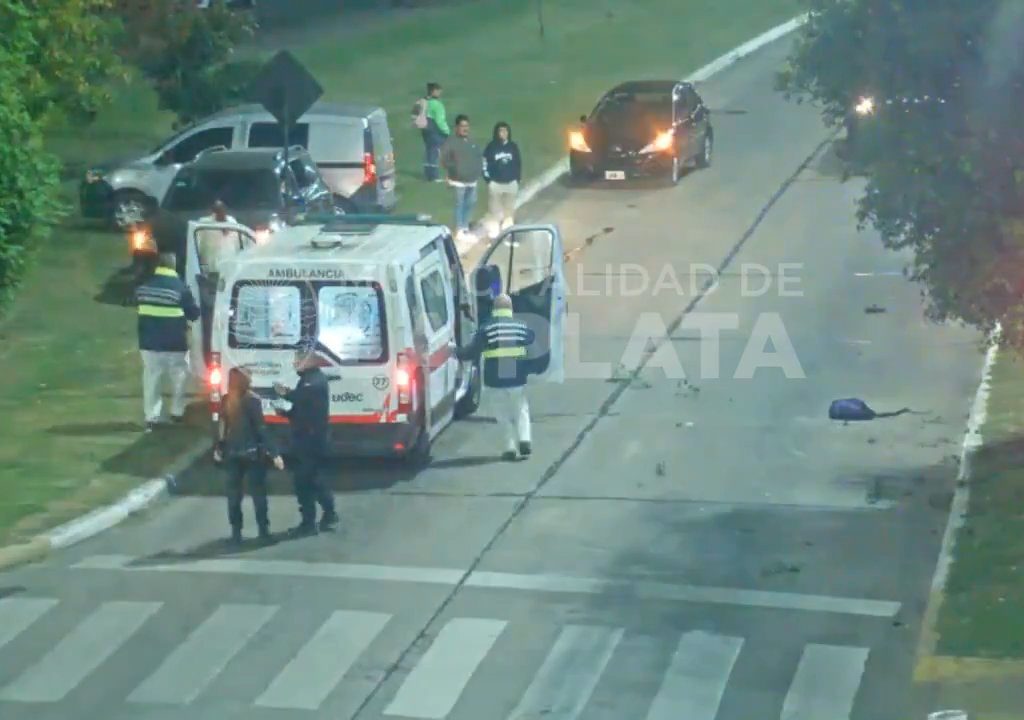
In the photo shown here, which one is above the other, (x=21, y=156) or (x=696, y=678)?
(x=21, y=156)

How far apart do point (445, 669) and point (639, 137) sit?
21.8 meters

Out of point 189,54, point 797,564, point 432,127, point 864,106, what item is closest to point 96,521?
point 797,564

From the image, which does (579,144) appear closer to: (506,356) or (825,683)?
(506,356)

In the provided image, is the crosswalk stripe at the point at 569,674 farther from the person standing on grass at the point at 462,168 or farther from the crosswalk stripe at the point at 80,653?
the person standing on grass at the point at 462,168

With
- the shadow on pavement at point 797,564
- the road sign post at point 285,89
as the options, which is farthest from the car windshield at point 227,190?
the shadow on pavement at point 797,564

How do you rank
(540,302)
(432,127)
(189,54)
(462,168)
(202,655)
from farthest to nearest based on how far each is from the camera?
(189,54) < (432,127) < (462,168) < (540,302) < (202,655)

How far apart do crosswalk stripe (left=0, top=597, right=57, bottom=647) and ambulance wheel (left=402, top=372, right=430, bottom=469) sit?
4.15m

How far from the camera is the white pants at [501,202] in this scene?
91.0 feet

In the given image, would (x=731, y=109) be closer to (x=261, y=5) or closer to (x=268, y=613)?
(x=261, y=5)

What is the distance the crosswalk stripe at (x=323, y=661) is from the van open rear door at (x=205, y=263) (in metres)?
5.68

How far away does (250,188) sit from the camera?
24469 mm

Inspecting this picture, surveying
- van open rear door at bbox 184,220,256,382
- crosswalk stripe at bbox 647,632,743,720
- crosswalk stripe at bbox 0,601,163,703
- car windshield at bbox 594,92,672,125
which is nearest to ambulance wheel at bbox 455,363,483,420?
van open rear door at bbox 184,220,256,382

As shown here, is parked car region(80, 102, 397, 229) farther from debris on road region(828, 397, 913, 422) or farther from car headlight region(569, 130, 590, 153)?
debris on road region(828, 397, 913, 422)

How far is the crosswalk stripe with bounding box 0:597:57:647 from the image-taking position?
13.0 meters
